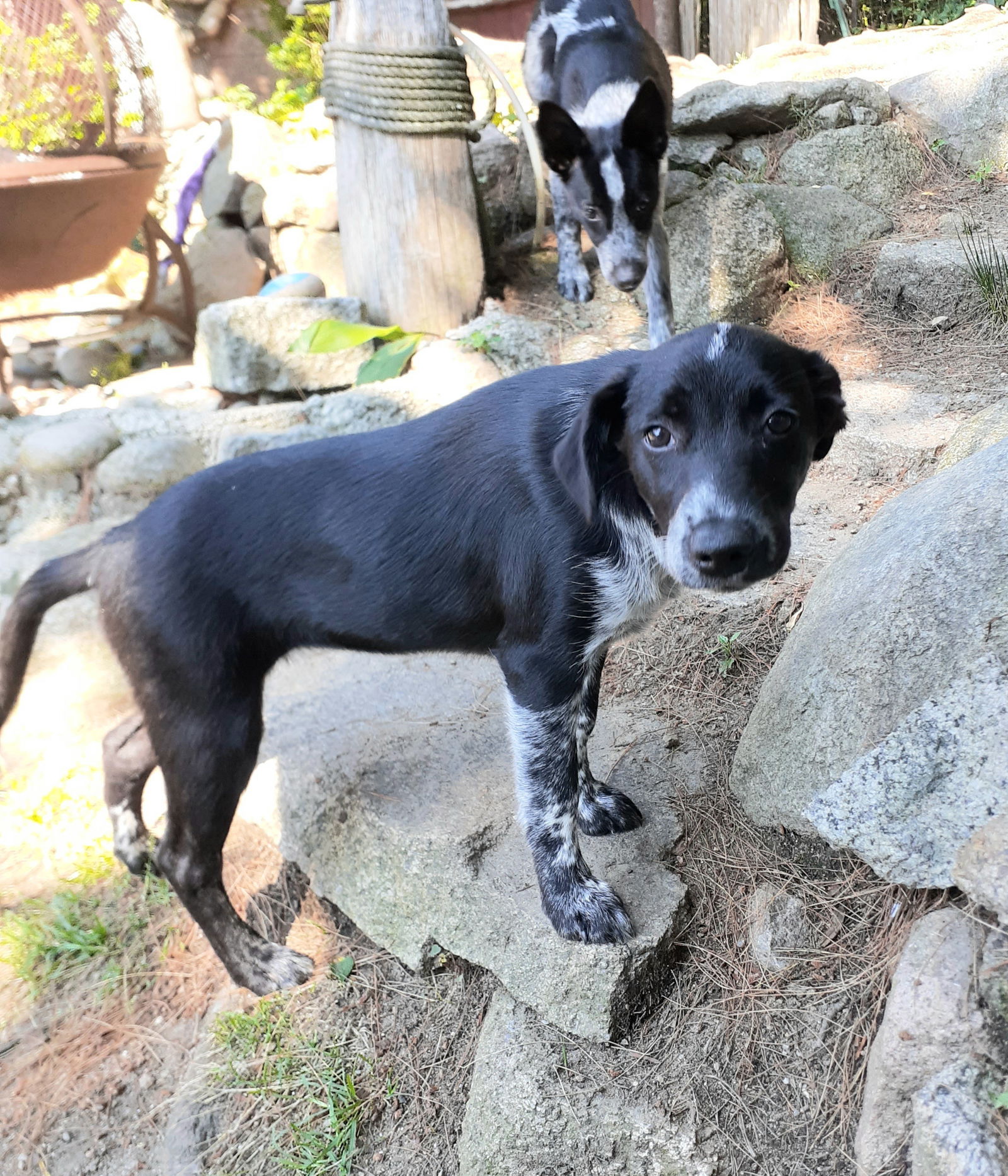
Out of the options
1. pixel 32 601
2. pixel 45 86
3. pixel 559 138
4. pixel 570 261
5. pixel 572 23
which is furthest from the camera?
pixel 572 23

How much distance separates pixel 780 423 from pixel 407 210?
12.5 feet

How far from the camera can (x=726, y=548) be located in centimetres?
193

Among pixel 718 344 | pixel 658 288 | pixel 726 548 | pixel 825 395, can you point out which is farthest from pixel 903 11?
pixel 726 548

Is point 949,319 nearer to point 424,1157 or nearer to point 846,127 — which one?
point 846,127

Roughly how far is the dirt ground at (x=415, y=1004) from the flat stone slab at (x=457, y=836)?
0.31ft

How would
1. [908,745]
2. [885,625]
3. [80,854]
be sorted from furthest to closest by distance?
[80,854], [885,625], [908,745]

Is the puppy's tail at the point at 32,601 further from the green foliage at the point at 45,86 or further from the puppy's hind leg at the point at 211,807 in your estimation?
the green foliage at the point at 45,86

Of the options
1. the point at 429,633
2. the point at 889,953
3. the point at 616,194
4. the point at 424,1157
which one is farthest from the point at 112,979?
the point at 616,194

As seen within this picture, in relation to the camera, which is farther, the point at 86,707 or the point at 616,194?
the point at 616,194

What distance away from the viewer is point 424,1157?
2.51 m

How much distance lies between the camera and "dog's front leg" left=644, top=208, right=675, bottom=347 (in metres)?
5.23

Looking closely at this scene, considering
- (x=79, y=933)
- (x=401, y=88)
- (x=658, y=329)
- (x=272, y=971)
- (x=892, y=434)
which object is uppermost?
(x=401, y=88)

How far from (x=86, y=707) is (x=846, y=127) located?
19.6 feet

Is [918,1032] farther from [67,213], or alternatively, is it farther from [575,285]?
[67,213]
